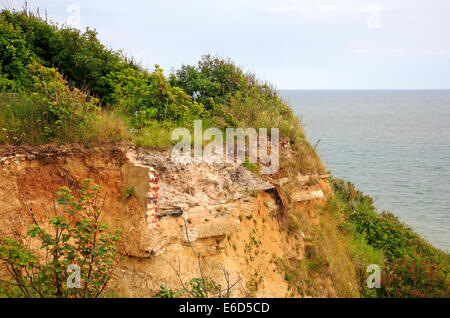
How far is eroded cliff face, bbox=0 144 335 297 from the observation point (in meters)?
6.65

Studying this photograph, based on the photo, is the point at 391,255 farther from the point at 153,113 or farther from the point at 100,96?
the point at 100,96

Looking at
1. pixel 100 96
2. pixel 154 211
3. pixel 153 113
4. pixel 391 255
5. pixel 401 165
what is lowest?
pixel 391 255

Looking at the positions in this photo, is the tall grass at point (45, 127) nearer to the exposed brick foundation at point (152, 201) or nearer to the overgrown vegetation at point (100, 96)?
the overgrown vegetation at point (100, 96)

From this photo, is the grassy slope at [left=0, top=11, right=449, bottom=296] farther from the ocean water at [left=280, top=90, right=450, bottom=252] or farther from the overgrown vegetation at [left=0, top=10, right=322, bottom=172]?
the ocean water at [left=280, top=90, right=450, bottom=252]

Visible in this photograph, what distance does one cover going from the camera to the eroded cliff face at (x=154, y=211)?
665cm

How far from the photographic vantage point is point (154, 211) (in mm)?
7000

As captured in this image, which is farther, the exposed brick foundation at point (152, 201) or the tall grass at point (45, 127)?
the tall grass at point (45, 127)

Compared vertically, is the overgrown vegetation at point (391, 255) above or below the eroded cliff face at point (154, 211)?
below

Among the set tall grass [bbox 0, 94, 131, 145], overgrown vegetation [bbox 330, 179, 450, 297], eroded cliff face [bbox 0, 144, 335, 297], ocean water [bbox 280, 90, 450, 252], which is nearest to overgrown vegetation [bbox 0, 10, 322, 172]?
tall grass [bbox 0, 94, 131, 145]

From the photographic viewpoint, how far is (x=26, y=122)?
7367 mm

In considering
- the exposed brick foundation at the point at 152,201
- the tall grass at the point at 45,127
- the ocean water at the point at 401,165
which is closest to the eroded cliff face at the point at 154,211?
the exposed brick foundation at the point at 152,201

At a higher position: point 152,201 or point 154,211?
point 152,201

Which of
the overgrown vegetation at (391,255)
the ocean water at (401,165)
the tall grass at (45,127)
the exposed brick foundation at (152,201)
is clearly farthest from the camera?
the ocean water at (401,165)

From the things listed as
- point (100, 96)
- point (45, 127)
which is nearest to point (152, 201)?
point (45, 127)
